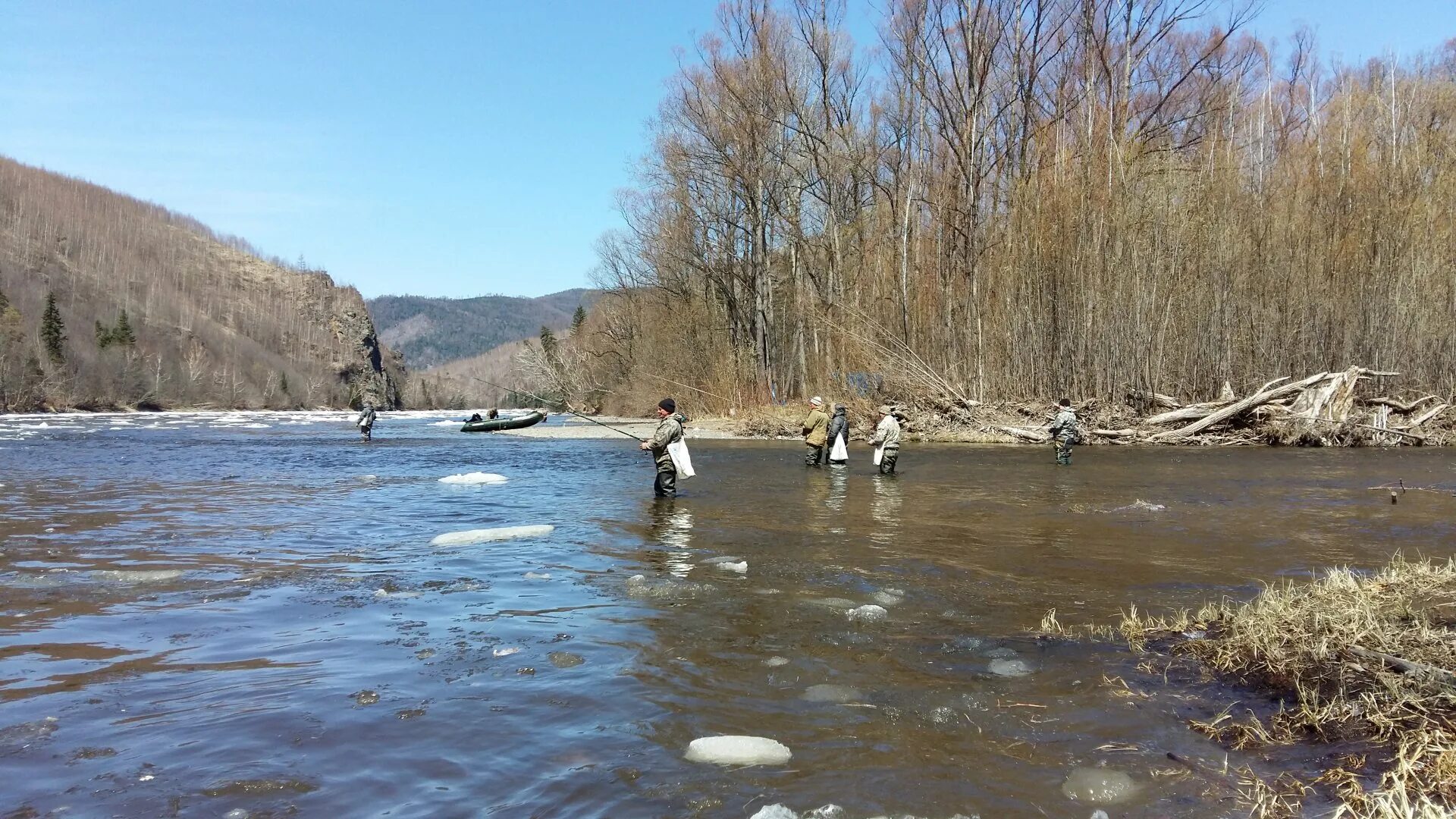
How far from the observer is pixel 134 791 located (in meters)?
3.80

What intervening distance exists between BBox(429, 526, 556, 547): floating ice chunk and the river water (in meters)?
0.29

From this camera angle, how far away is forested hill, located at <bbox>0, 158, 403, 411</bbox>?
9738 centimetres

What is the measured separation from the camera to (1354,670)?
15.4 ft

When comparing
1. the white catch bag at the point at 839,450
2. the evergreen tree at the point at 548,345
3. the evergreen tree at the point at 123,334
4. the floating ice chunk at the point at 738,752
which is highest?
the evergreen tree at the point at 123,334

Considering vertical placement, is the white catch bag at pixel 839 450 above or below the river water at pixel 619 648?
above

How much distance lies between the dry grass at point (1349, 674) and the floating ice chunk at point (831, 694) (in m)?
1.83

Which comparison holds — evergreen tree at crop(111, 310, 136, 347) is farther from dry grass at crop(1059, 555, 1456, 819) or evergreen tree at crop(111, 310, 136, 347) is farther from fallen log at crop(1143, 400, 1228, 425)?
dry grass at crop(1059, 555, 1456, 819)

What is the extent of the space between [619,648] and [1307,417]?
24761 millimetres

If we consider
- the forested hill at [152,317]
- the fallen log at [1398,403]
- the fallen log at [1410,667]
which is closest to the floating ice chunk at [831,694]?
the fallen log at [1410,667]

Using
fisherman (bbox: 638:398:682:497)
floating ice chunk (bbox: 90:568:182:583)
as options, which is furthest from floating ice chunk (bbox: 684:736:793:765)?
fisherman (bbox: 638:398:682:497)

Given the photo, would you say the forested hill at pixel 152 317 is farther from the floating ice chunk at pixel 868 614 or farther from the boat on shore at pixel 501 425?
the floating ice chunk at pixel 868 614

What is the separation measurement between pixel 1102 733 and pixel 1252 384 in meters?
25.6

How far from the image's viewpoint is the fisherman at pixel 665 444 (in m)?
13.7

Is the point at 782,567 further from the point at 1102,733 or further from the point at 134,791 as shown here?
the point at 134,791
